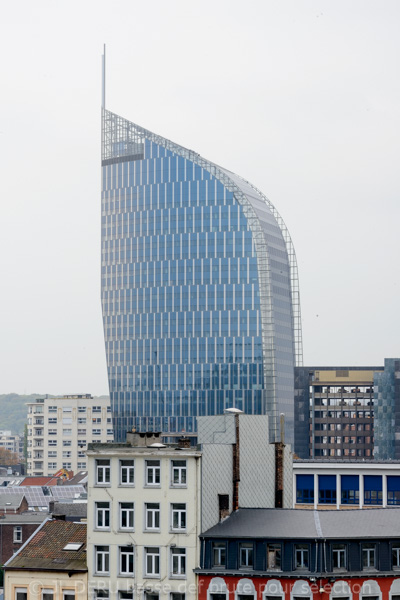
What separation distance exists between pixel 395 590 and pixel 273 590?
26.7 ft

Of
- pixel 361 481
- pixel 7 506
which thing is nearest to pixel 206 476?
pixel 361 481

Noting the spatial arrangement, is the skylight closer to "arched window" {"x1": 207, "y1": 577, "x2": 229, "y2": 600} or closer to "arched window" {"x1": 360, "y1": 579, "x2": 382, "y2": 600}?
"arched window" {"x1": 207, "y1": 577, "x2": 229, "y2": 600}

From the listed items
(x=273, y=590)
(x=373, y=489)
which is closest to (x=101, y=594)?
(x=273, y=590)

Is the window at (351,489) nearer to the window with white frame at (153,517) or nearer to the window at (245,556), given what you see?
the window with white frame at (153,517)

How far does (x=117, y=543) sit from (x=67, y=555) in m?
4.79

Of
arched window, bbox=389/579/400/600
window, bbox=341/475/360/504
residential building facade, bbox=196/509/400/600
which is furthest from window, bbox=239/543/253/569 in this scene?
window, bbox=341/475/360/504

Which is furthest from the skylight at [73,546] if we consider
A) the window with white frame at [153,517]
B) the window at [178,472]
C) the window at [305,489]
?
the window at [305,489]

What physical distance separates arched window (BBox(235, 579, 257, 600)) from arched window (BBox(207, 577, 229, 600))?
0.81 meters

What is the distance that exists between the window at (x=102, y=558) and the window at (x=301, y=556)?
13.4 m

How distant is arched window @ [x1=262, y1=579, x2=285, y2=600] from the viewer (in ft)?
280

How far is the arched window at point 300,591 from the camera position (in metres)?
84.8

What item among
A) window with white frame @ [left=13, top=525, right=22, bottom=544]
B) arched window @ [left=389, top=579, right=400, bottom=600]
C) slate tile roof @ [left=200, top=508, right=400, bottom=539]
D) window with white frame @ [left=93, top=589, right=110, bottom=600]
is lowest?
window with white frame @ [left=13, top=525, right=22, bottom=544]

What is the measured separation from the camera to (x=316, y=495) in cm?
16238

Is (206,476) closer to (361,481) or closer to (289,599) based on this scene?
(289,599)
